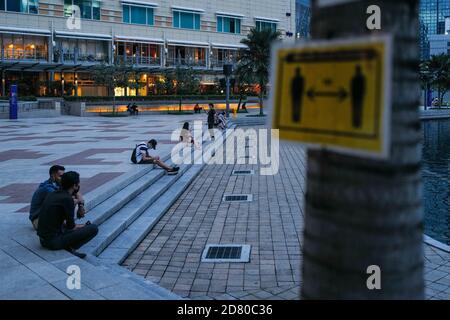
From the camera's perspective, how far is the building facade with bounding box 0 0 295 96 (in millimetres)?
55219

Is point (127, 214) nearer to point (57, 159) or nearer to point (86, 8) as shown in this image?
point (57, 159)

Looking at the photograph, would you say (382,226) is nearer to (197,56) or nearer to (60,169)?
(60,169)

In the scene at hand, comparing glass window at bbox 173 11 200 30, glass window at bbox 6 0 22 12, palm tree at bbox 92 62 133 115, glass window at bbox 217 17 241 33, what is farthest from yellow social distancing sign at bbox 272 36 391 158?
glass window at bbox 217 17 241 33

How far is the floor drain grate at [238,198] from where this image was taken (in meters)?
12.0

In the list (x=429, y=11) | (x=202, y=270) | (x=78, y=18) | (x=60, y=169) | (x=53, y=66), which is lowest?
(x=202, y=270)

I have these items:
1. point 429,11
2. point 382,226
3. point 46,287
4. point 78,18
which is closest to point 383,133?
point 382,226

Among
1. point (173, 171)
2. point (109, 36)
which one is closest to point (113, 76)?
point (109, 36)

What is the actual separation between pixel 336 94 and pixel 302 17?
391ft

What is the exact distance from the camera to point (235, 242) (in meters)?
8.66

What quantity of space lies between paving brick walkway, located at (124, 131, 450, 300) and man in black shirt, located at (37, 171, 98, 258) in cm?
91

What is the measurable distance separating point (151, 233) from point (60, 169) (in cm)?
208

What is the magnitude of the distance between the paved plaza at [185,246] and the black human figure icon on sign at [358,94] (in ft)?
1.59

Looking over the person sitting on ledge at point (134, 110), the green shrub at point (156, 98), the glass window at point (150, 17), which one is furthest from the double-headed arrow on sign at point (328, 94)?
the glass window at point (150, 17)

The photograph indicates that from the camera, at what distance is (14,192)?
36.3 ft
